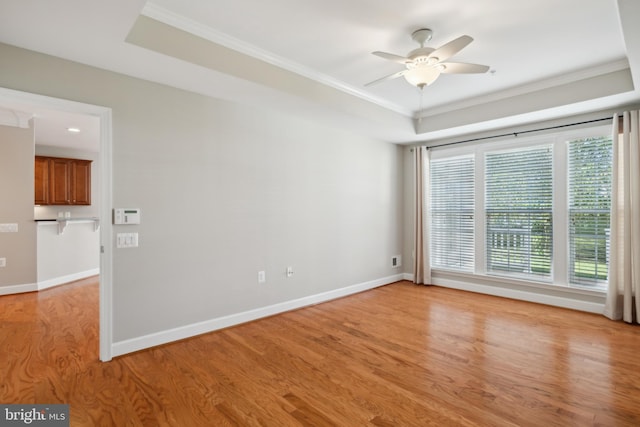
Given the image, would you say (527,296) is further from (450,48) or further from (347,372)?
(450,48)

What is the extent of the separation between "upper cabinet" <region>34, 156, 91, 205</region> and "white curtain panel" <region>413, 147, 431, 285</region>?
25.0 feet

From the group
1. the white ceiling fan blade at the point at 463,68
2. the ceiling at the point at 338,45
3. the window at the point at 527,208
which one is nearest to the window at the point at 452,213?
the window at the point at 527,208

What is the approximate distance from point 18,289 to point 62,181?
3.28 m

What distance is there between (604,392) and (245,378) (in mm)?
2577

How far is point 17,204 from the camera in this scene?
5078 mm

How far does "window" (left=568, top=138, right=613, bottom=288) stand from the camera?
13.1 ft

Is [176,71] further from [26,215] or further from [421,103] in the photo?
[26,215]

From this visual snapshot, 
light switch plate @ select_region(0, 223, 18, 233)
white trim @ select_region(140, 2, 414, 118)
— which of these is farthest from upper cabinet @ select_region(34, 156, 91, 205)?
white trim @ select_region(140, 2, 414, 118)

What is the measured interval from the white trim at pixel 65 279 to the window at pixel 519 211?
23.6ft

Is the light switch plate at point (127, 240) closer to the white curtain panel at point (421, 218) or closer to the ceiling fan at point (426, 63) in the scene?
the ceiling fan at point (426, 63)

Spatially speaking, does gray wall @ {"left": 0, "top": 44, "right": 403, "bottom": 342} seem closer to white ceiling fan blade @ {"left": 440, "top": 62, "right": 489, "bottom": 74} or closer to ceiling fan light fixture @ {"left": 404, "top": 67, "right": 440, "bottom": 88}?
ceiling fan light fixture @ {"left": 404, "top": 67, "right": 440, "bottom": 88}

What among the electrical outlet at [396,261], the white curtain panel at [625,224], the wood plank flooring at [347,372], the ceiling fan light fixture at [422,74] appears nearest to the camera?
the wood plank flooring at [347,372]

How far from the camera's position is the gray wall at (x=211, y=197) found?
288 cm

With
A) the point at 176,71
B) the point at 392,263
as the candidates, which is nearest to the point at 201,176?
the point at 176,71
